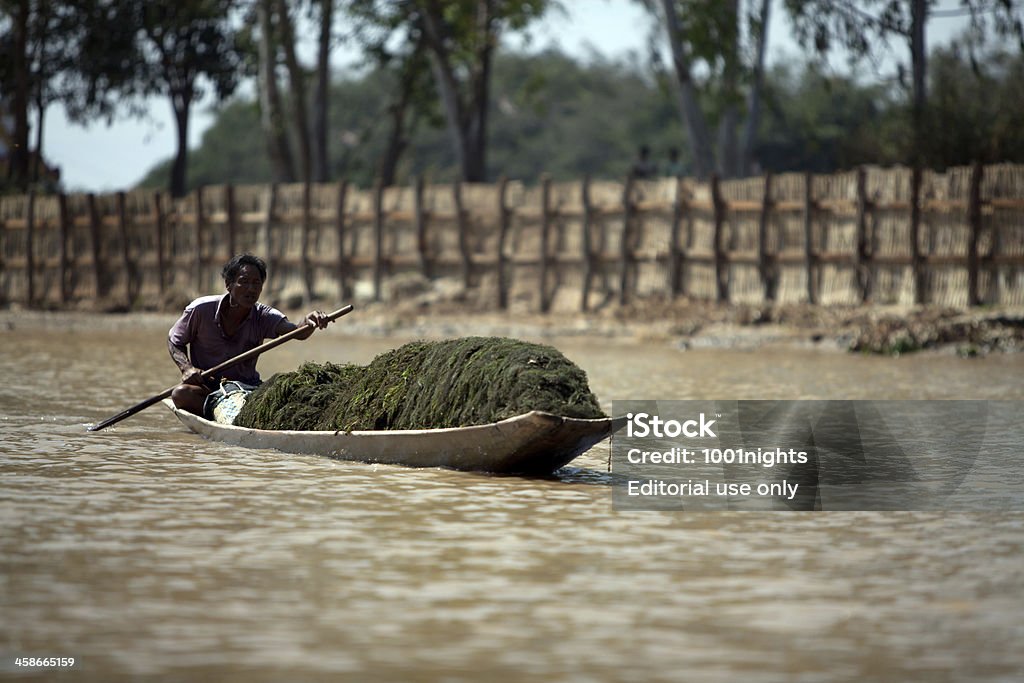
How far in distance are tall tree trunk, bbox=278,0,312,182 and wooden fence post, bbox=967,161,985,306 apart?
48.6 feet

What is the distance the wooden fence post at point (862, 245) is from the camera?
21062 mm

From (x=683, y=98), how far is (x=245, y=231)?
345 inches

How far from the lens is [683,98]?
1038 inches

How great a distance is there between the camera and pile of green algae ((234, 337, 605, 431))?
324 inches

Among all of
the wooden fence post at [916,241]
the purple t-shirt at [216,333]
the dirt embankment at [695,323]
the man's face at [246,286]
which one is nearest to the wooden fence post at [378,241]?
the dirt embankment at [695,323]

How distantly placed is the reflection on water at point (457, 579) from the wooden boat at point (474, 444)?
0.14 m

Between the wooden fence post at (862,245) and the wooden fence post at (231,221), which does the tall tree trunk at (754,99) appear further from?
the wooden fence post at (231,221)

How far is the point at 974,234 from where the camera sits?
20.1m

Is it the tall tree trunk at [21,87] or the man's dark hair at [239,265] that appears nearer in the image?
the man's dark hair at [239,265]

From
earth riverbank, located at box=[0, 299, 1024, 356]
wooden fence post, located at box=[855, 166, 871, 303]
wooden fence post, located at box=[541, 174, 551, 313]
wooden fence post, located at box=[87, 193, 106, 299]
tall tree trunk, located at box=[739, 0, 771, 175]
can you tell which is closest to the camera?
earth riverbank, located at box=[0, 299, 1024, 356]

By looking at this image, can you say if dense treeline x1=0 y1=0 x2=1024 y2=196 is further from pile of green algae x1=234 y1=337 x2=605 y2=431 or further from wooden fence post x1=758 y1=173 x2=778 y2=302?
pile of green algae x1=234 y1=337 x2=605 y2=431

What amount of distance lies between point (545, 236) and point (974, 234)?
7.02 meters
